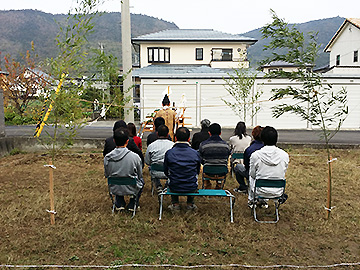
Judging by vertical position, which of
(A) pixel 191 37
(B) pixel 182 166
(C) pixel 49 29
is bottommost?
(B) pixel 182 166

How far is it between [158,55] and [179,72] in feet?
18.8

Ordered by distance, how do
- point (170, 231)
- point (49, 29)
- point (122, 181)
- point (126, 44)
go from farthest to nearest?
point (49, 29) → point (126, 44) → point (122, 181) → point (170, 231)

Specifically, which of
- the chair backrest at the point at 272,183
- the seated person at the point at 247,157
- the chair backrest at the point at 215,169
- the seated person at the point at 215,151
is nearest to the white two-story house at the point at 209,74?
the seated person at the point at 247,157

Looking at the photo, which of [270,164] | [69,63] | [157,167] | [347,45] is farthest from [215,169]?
[347,45]

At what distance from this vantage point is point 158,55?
3372 cm

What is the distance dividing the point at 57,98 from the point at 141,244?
2.50 meters

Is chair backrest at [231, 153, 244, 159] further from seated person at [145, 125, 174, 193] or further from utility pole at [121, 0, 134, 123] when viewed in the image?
utility pole at [121, 0, 134, 123]

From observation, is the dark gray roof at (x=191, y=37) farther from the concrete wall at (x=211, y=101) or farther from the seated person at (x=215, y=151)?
the seated person at (x=215, y=151)

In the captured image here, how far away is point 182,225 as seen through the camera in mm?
5113

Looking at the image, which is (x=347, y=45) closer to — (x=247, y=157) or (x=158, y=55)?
(x=158, y=55)

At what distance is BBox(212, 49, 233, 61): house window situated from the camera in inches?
1331

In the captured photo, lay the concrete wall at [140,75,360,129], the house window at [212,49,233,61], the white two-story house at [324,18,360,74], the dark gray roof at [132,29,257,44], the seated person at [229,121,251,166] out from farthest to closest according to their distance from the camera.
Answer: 1. the house window at [212,49,233,61]
2. the dark gray roof at [132,29,257,44]
3. the white two-story house at [324,18,360,74]
4. the concrete wall at [140,75,360,129]
5. the seated person at [229,121,251,166]

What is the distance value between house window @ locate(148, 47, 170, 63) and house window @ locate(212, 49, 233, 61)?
467 cm

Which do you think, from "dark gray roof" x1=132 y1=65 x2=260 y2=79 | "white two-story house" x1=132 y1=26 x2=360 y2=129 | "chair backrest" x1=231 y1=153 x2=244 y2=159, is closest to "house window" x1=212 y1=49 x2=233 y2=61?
"white two-story house" x1=132 y1=26 x2=360 y2=129
